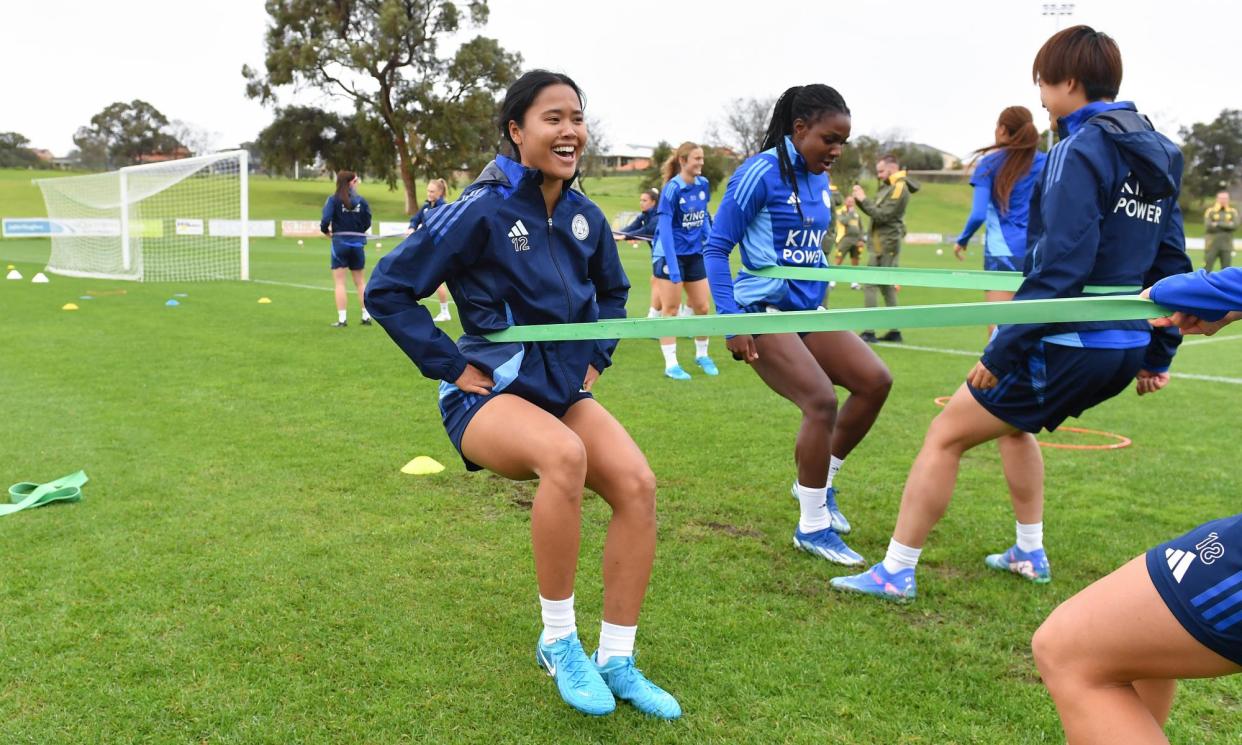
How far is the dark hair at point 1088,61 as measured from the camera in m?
3.48

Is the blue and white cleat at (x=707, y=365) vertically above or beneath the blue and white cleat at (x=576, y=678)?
beneath

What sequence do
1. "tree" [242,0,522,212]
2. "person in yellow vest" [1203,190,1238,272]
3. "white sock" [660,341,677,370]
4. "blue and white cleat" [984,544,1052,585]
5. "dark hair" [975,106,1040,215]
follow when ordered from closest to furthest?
"blue and white cleat" [984,544,1052,585] < "dark hair" [975,106,1040,215] < "white sock" [660,341,677,370] < "person in yellow vest" [1203,190,1238,272] < "tree" [242,0,522,212]

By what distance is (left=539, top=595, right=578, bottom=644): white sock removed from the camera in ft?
10.6

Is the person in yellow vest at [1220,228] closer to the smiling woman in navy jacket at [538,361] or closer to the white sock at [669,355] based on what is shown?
the white sock at [669,355]

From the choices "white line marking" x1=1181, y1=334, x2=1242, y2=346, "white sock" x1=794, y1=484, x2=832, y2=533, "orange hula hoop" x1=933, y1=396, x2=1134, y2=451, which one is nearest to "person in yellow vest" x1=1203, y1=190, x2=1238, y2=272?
"white line marking" x1=1181, y1=334, x2=1242, y2=346

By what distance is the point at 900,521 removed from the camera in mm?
4223

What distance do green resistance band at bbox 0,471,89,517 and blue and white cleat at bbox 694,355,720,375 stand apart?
6.12 meters

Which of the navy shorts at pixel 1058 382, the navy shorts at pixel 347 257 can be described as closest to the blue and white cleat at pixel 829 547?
the navy shorts at pixel 1058 382

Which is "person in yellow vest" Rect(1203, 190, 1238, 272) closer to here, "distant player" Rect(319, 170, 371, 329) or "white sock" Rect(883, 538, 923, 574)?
"distant player" Rect(319, 170, 371, 329)

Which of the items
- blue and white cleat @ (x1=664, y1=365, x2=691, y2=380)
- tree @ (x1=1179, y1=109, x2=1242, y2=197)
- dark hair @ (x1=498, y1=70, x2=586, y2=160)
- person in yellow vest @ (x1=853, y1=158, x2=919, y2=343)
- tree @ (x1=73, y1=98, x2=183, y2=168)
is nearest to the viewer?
dark hair @ (x1=498, y1=70, x2=586, y2=160)

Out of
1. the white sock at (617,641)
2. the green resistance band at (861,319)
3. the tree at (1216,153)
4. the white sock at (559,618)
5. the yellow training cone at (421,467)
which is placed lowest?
the yellow training cone at (421,467)

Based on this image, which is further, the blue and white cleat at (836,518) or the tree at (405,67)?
the tree at (405,67)

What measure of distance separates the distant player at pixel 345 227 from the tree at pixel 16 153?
3306 inches

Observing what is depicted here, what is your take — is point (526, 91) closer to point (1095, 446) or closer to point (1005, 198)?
point (1095, 446)
